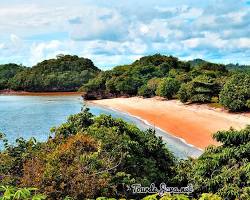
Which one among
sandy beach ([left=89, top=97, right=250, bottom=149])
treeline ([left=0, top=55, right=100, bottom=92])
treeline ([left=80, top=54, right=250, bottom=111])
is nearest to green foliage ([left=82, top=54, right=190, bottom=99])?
treeline ([left=80, top=54, right=250, bottom=111])

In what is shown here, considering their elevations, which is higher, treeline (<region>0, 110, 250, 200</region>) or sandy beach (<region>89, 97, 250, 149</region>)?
treeline (<region>0, 110, 250, 200</region>)

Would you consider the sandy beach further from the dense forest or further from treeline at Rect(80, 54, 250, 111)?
the dense forest

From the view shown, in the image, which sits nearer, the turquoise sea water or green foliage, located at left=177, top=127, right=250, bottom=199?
green foliage, located at left=177, top=127, right=250, bottom=199

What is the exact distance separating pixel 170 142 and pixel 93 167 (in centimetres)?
1890

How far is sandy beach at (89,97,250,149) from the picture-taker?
1298 inches

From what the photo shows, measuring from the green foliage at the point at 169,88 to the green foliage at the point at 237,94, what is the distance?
16.0m

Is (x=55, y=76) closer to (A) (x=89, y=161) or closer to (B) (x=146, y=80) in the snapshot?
(B) (x=146, y=80)

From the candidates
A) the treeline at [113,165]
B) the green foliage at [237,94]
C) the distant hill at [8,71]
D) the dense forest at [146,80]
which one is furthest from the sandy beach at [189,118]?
the distant hill at [8,71]

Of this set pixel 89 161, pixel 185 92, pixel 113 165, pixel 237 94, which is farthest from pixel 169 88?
pixel 89 161

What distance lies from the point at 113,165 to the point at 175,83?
157 ft

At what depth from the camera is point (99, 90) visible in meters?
79.0

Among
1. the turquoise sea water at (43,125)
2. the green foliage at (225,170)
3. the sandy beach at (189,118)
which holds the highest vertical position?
the green foliage at (225,170)

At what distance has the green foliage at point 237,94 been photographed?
135ft

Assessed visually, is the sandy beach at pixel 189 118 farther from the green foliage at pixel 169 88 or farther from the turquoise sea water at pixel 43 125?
the green foliage at pixel 169 88
